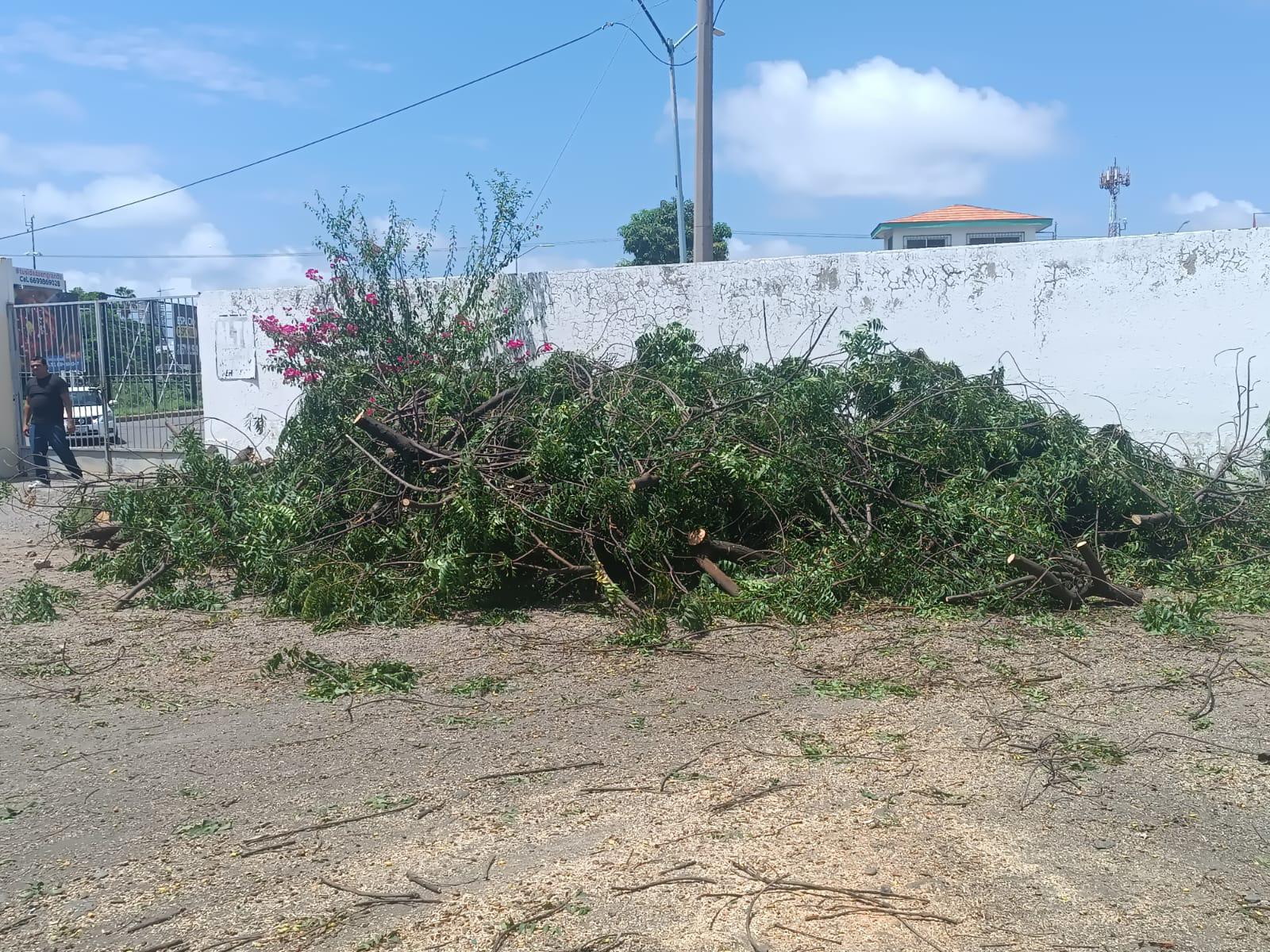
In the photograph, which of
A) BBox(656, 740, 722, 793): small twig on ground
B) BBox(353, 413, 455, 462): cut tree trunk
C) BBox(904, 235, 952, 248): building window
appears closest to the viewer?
BBox(656, 740, 722, 793): small twig on ground

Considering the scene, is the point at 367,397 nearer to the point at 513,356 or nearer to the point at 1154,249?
the point at 513,356

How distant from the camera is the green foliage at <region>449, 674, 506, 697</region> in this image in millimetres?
5773

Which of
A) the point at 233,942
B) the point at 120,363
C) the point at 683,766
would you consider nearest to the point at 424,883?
the point at 233,942

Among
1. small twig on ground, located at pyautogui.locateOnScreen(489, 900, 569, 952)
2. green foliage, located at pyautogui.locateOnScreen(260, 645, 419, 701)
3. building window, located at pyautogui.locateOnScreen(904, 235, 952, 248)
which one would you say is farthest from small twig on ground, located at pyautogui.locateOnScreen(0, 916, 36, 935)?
building window, located at pyautogui.locateOnScreen(904, 235, 952, 248)

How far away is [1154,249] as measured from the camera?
10.3 meters

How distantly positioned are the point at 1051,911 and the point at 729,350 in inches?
336

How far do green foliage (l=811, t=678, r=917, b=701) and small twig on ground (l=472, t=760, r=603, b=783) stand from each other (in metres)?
1.57

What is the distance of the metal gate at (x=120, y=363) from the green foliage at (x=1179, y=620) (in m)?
12.1

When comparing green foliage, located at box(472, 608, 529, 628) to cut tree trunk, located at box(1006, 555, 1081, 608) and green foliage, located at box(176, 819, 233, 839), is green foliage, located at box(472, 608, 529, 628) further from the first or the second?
cut tree trunk, located at box(1006, 555, 1081, 608)

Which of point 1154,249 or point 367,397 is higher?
point 1154,249

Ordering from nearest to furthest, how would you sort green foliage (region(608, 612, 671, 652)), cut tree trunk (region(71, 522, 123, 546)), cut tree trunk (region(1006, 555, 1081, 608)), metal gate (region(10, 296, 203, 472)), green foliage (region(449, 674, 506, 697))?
green foliage (region(449, 674, 506, 697))
green foliage (region(608, 612, 671, 652))
cut tree trunk (region(1006, 555, 1081, 608))
cut tree trunk (region(71, 522, 123, 546))
metal gate (region(10, 296, 203, 472))

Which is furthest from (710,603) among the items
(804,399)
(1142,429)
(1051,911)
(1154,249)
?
(1154,249)

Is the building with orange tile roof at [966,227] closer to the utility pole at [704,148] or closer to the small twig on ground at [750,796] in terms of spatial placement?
the utility pole at [704,148]

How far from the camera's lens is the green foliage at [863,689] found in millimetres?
5633
